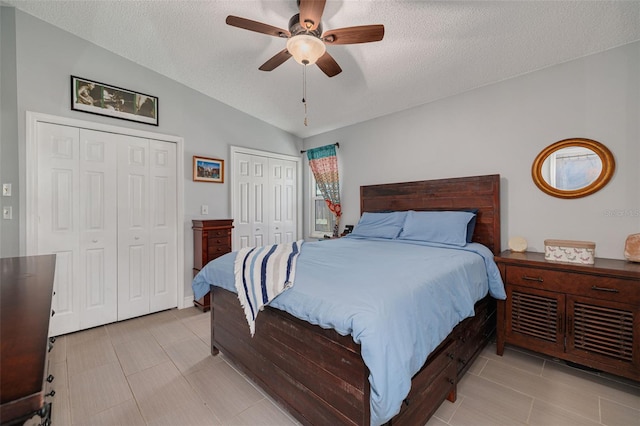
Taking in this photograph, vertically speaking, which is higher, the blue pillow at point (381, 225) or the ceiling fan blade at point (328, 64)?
the ceiling fan blade at point (328, 64)

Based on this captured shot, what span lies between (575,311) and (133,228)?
4.23 meters

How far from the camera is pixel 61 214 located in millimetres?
2705

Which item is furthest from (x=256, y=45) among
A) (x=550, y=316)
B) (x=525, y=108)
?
(x=550, y=316)

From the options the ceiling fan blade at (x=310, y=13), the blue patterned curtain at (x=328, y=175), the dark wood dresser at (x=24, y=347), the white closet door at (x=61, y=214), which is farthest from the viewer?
the blue patterned curtain at (x=328, y=175)

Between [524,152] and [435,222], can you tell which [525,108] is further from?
[435,222]

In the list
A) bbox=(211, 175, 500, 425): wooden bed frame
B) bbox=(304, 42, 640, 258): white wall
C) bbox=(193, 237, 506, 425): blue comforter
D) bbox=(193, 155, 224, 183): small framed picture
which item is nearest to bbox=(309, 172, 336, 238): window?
bbox=(304, 42, 640, 258): white wall

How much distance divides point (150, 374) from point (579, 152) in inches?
158

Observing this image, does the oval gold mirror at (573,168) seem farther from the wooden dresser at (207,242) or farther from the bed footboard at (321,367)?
the wooden dresser at (207,242)

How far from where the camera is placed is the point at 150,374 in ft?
6.84

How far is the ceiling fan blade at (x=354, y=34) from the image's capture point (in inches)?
70.0

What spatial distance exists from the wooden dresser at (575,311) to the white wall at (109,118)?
3.46 metres

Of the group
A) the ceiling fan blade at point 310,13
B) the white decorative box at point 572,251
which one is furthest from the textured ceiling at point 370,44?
the white decorative box at point 572,251

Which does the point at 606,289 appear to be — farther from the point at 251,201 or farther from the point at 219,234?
the point at 251,201

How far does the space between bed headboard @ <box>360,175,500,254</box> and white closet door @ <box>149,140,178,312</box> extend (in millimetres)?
2660
